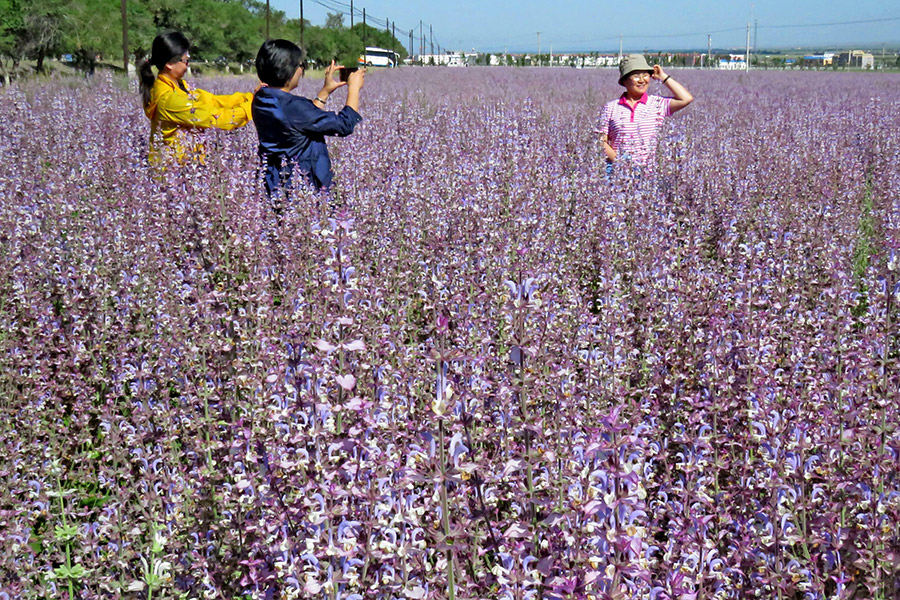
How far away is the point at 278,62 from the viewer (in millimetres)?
4590

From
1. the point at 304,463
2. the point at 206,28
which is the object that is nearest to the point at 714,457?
the point at 304,463

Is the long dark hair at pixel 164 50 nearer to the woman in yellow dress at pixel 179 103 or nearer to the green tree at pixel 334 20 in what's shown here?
the woman in yellow dress at pixel 179 103

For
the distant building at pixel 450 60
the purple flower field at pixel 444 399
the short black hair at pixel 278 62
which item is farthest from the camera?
the distant building at pixel 450 60

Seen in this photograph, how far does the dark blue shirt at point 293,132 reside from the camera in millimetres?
4621

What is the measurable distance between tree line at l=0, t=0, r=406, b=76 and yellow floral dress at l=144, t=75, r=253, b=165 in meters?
15.5

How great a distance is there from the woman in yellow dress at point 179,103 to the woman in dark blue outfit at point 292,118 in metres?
0.33

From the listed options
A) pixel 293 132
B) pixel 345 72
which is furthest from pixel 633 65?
pixel 293 132

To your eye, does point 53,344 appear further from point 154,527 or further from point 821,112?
point 821,112

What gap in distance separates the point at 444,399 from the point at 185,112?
4.06m

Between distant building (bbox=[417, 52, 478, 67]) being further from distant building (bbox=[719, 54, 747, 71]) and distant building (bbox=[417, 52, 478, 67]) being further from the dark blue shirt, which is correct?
the dark blue shirt

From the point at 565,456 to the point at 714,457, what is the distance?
0.67 m

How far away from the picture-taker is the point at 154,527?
7.00 feet

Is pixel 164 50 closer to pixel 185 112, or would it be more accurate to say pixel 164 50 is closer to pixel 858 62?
pixel 185 112

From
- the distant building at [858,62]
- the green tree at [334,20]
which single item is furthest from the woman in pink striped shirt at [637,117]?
the green tree at [334,20]
